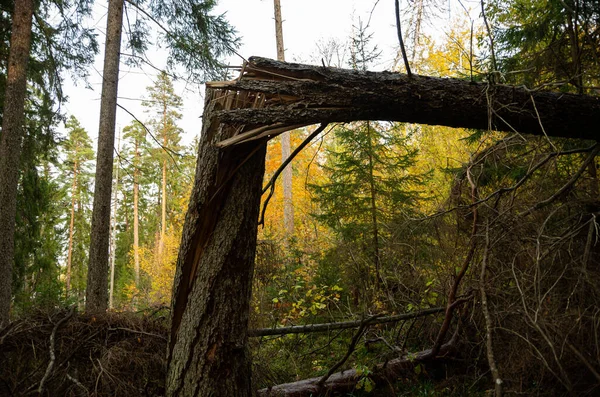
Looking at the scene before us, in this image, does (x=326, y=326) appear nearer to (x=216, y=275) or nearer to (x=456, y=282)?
(x=456, y=282)

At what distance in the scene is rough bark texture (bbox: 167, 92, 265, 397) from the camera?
121 inches

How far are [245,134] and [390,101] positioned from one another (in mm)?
1113

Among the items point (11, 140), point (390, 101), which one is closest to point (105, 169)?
point (11, 140)

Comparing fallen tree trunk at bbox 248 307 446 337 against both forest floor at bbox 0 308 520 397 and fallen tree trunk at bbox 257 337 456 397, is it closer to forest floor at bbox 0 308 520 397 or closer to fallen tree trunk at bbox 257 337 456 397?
fallen tree trunk at bbox 257 337 456 397

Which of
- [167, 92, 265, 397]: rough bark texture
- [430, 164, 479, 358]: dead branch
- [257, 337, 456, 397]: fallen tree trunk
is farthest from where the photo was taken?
[257, 337, 456, 397]: fallen tree trunk

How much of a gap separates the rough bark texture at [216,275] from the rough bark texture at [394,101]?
420 mm

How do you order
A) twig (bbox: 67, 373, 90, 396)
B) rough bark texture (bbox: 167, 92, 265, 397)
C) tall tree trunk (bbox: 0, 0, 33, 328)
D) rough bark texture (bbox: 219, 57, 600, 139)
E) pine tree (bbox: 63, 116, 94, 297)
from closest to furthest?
rough bark texture (bbox: 219, 57, 600, 139)
rough bark texture (bbox: 167, 92, 265, 397)
twig (bbox: 67, 373, 90, 396)
tall tree trunk (bbox: 0, 0, 33, 328)
pine tree (bbox: 63, 116, 94, 297)

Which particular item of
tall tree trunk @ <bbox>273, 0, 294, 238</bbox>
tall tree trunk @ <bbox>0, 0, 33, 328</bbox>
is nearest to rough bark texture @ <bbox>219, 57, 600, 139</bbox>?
tall tree trunk @ <bbox>0, 0, 33, 328</bbox>

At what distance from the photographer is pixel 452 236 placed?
541cm

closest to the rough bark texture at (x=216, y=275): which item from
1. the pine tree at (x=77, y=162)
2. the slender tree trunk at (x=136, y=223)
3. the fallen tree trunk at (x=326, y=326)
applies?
the fallen tree trunk at (x=326, y=326)

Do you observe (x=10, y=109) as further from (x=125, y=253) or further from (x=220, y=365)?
(x=125, y=253)

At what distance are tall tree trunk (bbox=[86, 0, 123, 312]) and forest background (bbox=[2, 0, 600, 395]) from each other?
1.58ft

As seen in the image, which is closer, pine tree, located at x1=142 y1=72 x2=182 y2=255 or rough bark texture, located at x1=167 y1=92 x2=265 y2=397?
rough bark texture, located at x1=167 y1=92 x2=265 y2=397

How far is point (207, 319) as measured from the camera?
3.11 m
